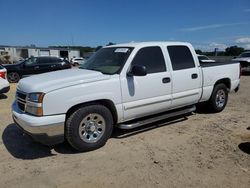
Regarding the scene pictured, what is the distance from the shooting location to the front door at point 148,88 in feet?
15.3

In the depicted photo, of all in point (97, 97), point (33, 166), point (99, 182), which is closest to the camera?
point (99, 182)

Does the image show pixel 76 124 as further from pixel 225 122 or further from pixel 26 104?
pixel 225 122

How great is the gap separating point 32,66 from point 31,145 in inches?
507

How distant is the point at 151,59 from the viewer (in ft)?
16.7

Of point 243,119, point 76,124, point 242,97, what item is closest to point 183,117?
point 243,119

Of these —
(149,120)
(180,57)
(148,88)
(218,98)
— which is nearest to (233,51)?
(218,98)

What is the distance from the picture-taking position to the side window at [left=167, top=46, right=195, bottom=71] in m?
5.41

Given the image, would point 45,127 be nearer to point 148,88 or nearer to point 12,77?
point 148,88

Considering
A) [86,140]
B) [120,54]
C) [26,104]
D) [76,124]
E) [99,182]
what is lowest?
[99,182]

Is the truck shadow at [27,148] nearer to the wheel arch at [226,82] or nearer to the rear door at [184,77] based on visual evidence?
the rear door at [184,77]

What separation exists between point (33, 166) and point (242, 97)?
766 cm

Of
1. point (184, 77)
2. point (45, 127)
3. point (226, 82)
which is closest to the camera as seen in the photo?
point (45, 127)

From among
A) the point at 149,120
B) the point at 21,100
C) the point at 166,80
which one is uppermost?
the point at 166,80

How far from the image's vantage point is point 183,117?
20.8 feet
